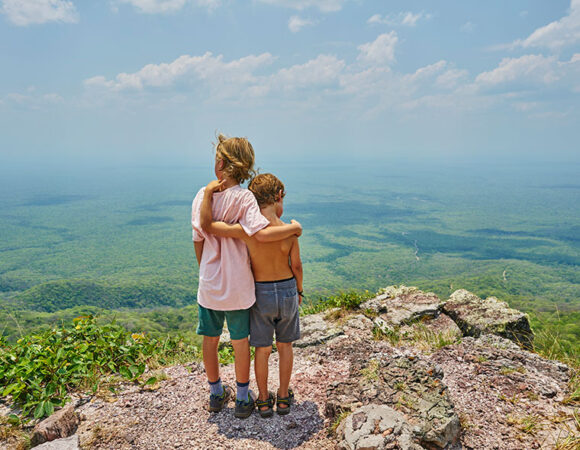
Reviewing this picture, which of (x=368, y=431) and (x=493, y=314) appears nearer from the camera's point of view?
(x=368, y=431)

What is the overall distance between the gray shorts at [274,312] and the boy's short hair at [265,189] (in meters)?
0.74

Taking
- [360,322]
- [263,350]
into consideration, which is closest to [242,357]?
[263,350]

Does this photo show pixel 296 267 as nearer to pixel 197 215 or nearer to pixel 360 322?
pixel 197 215

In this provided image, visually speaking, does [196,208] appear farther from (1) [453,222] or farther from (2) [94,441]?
(1) [453,222]

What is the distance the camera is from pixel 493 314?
5996mm

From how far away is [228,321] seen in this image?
11.2ft

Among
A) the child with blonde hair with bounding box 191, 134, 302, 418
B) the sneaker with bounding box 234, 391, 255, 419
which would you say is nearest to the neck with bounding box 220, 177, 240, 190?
the child with blonde hair with bounding box 191, 134, 302, 418

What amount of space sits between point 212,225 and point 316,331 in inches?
128

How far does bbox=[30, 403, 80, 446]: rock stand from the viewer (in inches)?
126

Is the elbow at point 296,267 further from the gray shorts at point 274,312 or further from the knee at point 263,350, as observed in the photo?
the knee at point 263,350

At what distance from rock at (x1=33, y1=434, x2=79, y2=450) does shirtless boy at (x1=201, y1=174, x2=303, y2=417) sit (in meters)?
1.70

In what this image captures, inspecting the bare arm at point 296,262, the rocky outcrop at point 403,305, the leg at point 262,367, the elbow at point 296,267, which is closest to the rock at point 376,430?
the leg at point 262,367

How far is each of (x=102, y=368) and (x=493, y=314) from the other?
18.7ft

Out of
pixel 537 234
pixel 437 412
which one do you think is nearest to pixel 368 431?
pixel 437 412
